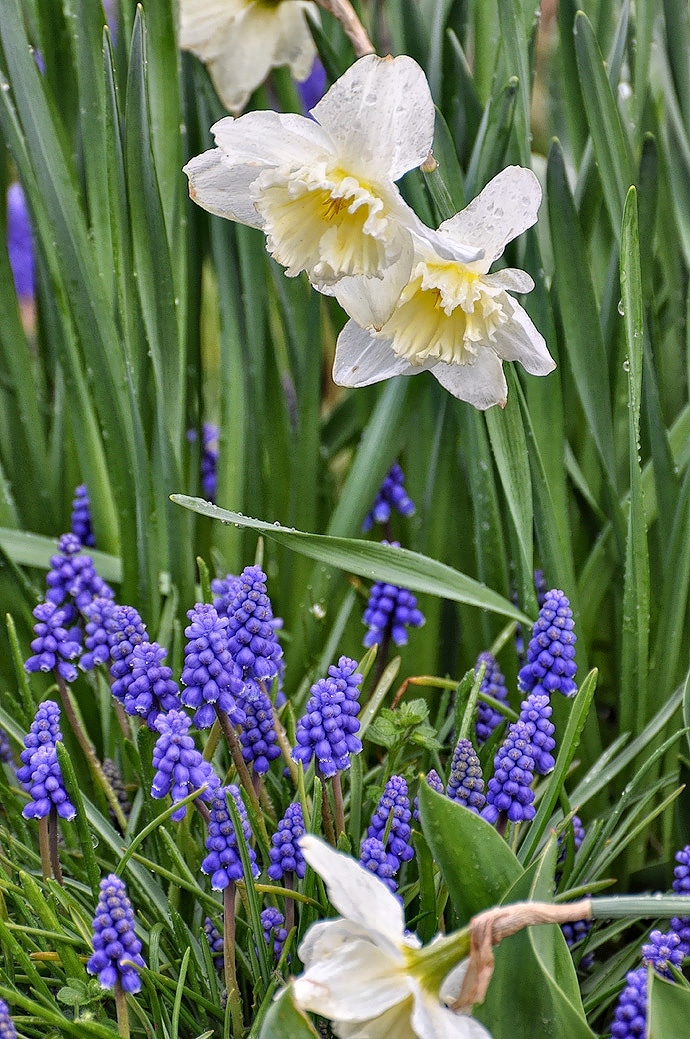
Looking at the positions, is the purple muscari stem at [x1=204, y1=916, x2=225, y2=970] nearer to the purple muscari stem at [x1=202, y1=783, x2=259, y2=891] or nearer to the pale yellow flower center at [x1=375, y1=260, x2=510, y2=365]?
the purple muscari stem at [x1=202, y1=783, x2=259, y2=891]

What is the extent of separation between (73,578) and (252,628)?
0.34 metres

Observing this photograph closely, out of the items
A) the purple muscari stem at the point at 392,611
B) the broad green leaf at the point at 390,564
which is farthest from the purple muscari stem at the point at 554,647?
the purple muscari stem at the point at 392,611

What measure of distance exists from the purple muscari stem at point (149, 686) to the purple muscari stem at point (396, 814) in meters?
0.21

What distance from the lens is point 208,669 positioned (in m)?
0.77

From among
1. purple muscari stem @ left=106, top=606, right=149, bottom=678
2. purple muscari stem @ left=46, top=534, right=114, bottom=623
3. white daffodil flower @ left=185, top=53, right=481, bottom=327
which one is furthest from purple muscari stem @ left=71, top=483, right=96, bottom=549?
white daffodil flower @ left=185, top=53, right=481, bottom=327

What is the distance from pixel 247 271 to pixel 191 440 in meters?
0.29

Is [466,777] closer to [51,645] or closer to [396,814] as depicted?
[396,814]

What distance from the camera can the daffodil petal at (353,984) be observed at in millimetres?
574

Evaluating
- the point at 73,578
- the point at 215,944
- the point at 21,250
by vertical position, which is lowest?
the point at 215,944

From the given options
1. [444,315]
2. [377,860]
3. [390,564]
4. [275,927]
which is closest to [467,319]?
[444,315]

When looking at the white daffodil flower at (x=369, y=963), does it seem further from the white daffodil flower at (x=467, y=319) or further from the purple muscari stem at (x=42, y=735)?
the white daffodil flower at (x=467, y=319)

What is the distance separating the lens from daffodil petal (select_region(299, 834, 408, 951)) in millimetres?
564

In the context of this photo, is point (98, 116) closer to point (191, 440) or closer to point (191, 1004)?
point (191, 440)

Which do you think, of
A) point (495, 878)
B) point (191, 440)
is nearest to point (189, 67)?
point (191, 440)
